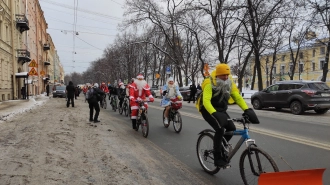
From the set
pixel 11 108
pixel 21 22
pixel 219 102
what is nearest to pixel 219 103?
pixel 219 102

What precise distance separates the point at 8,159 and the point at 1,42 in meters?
25.0

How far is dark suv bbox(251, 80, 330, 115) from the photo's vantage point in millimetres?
14484

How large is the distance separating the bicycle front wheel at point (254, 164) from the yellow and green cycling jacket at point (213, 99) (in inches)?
27.2

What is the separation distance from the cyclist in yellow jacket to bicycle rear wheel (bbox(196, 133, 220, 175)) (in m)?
0.27

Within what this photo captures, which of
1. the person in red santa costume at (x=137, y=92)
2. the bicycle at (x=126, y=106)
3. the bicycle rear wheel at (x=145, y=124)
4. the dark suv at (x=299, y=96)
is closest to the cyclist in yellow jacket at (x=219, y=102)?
the bicycle rear wheel at (x=145, y=124)

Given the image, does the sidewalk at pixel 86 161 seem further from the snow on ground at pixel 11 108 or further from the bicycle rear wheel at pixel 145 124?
the snow on ground at pixel 11 108

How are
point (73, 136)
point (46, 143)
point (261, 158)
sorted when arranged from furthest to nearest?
point (73, 136)
point (46, 143)
point (261, 158)

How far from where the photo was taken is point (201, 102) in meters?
4.66

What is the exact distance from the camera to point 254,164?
12.7 ft

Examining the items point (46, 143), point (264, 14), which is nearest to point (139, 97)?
point (46, 143)

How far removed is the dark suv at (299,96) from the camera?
14484mm

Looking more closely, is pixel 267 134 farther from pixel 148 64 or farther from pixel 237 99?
pixel 148 64

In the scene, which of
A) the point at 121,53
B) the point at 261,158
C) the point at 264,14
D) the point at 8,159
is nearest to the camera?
the point at 261,158

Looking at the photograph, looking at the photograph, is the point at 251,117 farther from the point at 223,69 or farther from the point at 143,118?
the point at 143,118
